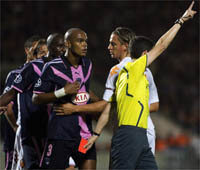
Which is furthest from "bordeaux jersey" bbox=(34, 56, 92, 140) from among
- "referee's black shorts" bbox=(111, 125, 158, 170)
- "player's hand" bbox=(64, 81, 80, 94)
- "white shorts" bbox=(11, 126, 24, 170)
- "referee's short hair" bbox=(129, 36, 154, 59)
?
"white shorts" bbox=(11, 126, 24, 170)

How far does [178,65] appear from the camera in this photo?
49.5 feet

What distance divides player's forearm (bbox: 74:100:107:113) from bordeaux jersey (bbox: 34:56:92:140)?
69 mm

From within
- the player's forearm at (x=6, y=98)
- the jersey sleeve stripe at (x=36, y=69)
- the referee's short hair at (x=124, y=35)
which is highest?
the referee's short hair at (x=124, y=35)

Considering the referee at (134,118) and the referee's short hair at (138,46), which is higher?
the referee's short hair at (138,46)

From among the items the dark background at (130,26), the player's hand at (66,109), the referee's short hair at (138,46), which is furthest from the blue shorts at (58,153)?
the dark background at (130,26)

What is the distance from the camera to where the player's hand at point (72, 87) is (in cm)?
389

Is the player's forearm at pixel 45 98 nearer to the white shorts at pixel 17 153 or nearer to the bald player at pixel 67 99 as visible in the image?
the bald player at pixel 67 99

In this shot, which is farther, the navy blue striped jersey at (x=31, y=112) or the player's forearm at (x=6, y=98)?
the navy blue striped jersey at (x=31, y=112)

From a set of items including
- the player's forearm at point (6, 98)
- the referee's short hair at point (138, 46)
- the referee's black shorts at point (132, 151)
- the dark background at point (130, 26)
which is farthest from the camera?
the dark background at point (130, 26)

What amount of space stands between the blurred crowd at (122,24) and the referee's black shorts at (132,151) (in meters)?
8.42

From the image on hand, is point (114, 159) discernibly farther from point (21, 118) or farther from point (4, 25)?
point (4, 25)

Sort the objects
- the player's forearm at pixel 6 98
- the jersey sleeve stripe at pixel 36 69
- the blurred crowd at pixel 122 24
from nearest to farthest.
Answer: the player's forearm at pixel 6 98
the jersey sleeve stripe at pixel 36 69
the blurred crowd at pixel 122 24

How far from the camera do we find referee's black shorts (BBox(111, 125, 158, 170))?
133 inches

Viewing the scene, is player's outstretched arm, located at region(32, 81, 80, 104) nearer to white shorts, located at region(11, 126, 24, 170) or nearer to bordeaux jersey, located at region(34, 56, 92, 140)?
bordeaux jersey, located at region(34, 56, 92, 140)
